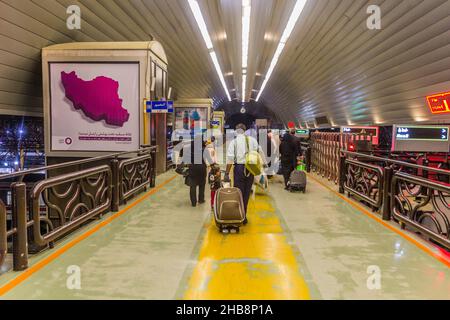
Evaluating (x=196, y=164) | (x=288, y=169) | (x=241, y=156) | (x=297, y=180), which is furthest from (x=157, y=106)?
(x=241, y=156)

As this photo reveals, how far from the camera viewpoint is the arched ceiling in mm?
8711

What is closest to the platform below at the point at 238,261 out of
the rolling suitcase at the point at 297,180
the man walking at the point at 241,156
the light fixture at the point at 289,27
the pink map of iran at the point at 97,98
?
the man walking at the point at 241,156

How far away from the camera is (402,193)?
625 centimetres

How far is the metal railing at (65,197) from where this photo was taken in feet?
13.5

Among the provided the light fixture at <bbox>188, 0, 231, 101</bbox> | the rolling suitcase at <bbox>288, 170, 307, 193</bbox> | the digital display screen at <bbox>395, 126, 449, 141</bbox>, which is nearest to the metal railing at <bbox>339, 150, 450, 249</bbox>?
the rolling suitcase at <bbox>288, 170, 307, 193</bbox>

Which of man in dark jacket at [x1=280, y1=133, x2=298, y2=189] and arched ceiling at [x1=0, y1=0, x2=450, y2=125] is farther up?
arched ceiling at [x1=0, y1=0, x2=450, y2=125]

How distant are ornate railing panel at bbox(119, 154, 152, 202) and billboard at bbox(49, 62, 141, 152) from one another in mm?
704

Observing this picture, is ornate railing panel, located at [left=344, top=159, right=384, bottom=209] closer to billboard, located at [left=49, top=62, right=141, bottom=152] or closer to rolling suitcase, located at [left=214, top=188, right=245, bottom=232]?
rolling suitcase, located at [left=214, top=188, right=245, bottom=232]

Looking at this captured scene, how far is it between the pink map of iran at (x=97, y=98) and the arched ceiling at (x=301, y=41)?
35.0 inches

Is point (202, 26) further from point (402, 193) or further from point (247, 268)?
point (247, 268)

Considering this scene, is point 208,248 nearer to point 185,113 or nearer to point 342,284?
point 342,284

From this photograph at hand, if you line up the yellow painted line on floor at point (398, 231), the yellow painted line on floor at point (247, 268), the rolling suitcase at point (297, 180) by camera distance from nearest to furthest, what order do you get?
1. the yellow painted line on floor at point (247, 268)
2. the yellow painted line on floor at point (398, 231)
3. the rolling suitcase at point (297, 180)

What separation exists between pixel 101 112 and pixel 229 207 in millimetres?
5935

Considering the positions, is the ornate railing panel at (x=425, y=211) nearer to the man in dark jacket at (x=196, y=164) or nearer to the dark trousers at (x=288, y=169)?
the man in dark jacket at (x=196, y=164)
